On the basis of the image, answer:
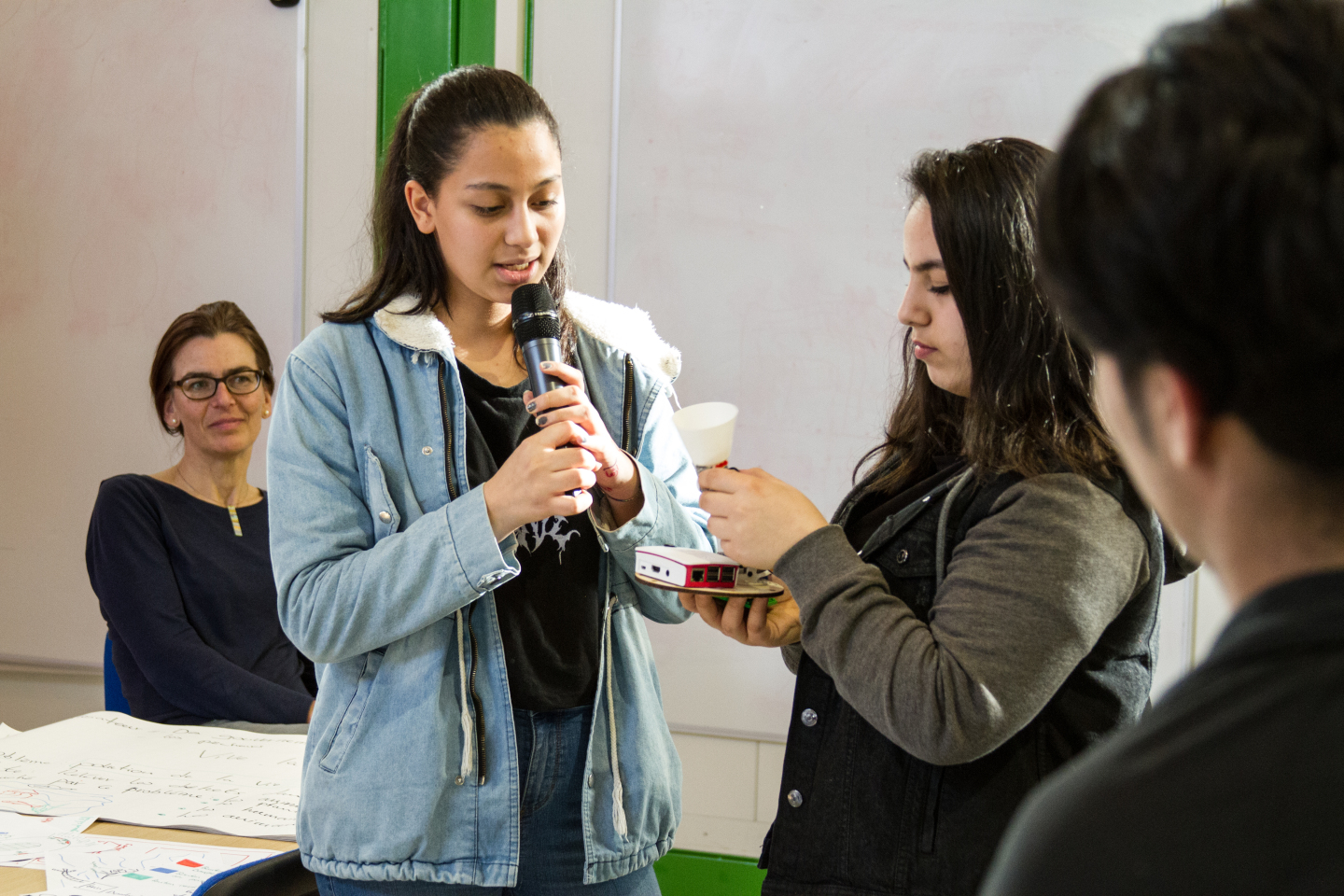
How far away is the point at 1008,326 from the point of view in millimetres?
1048

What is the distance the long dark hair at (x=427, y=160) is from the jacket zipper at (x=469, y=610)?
114 millimetres

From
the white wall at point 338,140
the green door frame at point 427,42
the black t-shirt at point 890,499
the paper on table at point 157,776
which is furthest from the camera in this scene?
the white wall at point 338,140

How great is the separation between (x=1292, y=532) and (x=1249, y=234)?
0.41 feet

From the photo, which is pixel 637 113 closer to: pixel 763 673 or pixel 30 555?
pixel 763 673

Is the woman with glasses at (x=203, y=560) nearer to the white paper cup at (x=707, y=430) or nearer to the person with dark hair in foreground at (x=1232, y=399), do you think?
the white paper cup at (x=707, y=430)

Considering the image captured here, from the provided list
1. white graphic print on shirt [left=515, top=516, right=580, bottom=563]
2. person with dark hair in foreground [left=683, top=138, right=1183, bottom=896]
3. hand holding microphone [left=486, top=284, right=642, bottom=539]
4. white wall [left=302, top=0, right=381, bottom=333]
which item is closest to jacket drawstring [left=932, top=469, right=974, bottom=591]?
person with dark hair in foreground [left=683, top=138, right=1183, bottom=896]

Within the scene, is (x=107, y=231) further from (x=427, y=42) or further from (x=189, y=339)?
(x=427, y=42)

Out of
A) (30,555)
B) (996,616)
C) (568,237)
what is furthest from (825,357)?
(30,555)

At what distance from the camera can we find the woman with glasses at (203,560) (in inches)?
86.7

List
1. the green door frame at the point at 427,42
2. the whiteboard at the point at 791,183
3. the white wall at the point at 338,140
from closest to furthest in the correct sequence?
the whiteboard at the point at 791,183 < the green door frame at the point at 427,42 < the white wall at the point at 338,140

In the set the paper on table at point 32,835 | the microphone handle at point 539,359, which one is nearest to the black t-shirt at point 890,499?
the microphone handle at point 539,359

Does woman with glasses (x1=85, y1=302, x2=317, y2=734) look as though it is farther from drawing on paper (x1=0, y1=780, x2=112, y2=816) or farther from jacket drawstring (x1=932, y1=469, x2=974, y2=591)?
jacket drawstring (x1=932, y1=469, x2=974, y2=591)

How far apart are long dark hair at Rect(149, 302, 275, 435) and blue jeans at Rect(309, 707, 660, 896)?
1.71 meters

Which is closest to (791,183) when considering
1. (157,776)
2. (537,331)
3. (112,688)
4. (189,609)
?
(537,331)
